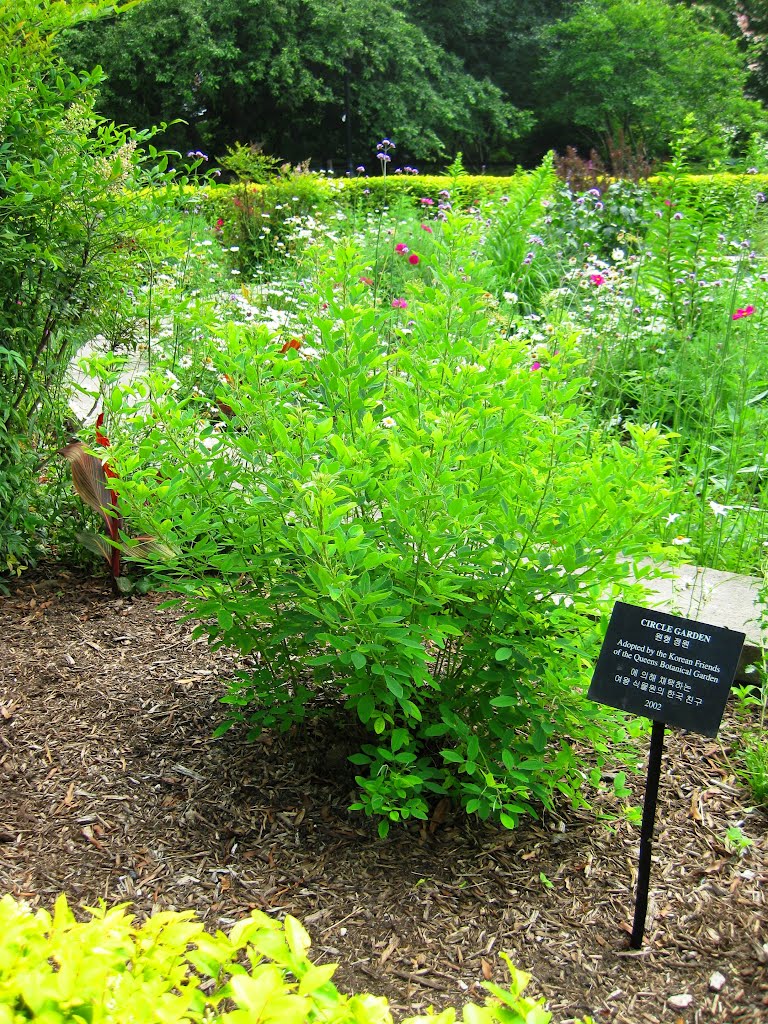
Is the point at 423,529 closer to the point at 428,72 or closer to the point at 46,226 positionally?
the point at 46,226

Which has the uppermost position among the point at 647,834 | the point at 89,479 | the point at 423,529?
the point at 423,529

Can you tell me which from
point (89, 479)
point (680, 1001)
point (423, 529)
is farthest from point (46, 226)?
point (680, 1001)

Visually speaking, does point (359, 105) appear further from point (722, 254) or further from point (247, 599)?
point (247, 599)

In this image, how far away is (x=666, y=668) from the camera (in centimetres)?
198

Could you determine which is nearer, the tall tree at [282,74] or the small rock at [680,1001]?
the small rock at [680,1001]

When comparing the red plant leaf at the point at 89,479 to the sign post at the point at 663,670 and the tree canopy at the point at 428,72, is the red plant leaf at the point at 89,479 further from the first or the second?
the tree canopy at the point at 428,72

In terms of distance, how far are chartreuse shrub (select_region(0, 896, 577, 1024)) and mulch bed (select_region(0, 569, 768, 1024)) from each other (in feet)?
3.09

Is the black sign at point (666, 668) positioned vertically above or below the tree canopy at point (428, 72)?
below

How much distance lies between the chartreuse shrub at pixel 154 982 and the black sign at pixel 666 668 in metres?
0.96

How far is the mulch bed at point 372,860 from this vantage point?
205 cm

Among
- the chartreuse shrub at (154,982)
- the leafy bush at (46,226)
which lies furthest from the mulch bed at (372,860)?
the leafy bush at (46,226)

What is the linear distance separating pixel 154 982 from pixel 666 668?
1.29 m

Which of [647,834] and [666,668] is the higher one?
[666,668]

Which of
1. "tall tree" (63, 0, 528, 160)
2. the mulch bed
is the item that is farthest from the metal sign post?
"tall tree" (63, 0, 528, 160)
